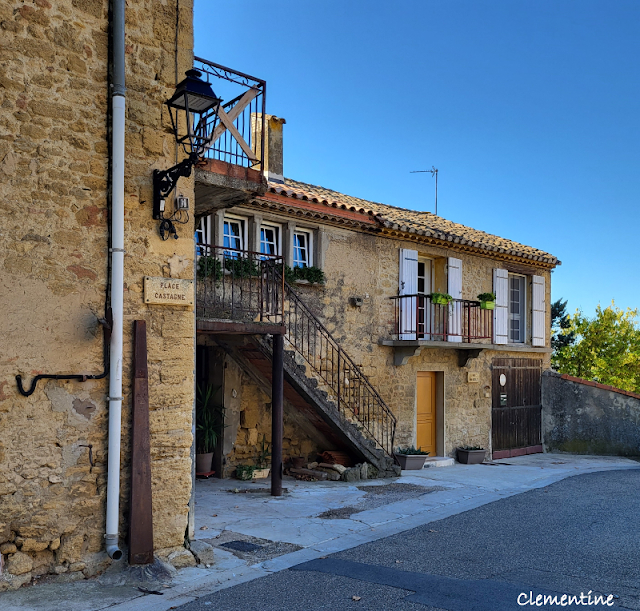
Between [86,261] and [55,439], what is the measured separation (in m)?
1.49

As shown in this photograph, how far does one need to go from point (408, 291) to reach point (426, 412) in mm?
2640

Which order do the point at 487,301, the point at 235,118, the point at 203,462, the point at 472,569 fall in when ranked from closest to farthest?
the point at 472,569 < the point at 235,118 < the point at 203,462 < the point at 487,301

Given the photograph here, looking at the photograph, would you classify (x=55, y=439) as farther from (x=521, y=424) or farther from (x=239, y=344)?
(x=521, y=424)

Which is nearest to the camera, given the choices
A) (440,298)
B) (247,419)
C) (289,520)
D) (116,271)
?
(116,271)

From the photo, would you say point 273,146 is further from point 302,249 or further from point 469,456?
point 469,456

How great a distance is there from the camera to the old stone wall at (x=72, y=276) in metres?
5.07

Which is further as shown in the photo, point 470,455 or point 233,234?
point 470,455

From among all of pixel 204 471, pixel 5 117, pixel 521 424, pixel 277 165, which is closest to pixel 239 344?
pixel 204 471

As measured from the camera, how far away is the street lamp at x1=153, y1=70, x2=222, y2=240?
17.8 ft

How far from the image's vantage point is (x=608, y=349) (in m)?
21.8

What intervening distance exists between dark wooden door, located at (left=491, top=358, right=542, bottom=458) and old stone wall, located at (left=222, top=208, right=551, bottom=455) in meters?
0.34

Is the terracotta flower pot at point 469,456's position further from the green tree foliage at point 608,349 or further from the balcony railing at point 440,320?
the green tree foliage at point 608,349

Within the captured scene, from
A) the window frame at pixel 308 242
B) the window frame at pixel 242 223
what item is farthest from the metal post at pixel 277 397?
the window frame at pixel 308 242

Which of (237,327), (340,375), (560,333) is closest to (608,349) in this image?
(560,333)
